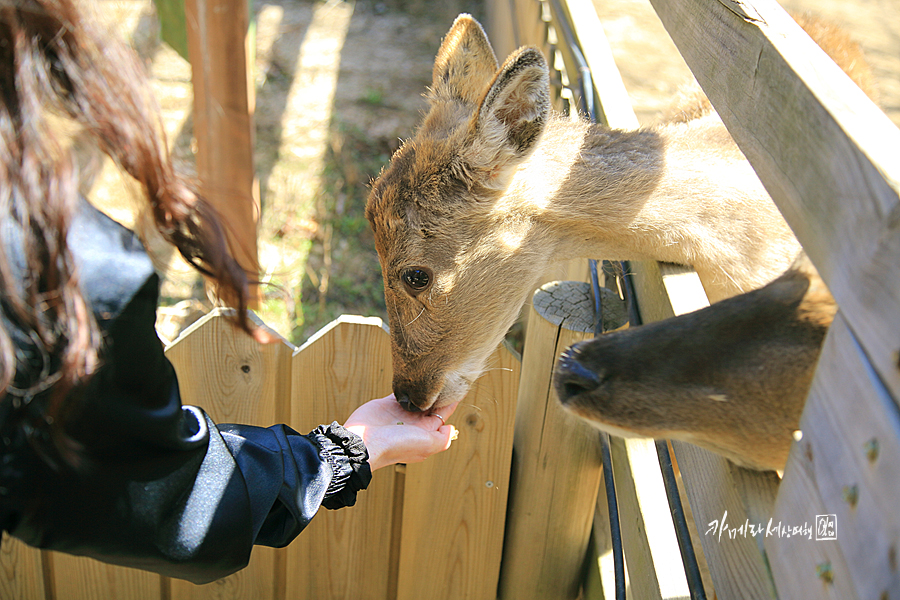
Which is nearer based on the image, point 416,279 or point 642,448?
point 642,448

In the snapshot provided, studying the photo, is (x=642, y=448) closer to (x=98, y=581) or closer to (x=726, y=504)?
(x=726, y=504)

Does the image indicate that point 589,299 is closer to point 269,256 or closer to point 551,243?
point 551,243

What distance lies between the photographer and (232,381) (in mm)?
2766

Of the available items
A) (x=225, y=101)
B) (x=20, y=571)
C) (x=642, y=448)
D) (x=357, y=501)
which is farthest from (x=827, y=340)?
(x=225, y=101)

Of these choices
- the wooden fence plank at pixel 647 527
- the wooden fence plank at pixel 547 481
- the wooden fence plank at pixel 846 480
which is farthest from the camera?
the wooden fence plank at pixel 547 481

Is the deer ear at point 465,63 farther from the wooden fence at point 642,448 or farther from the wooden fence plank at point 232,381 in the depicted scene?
the wooden fence plank at point 232,381

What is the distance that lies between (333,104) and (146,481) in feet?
20.6

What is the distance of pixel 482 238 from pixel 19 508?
172 centimetres

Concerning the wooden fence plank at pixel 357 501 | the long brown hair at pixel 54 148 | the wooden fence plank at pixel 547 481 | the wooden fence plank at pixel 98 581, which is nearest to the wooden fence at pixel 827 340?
the wooden fence plank at pixel 547 481

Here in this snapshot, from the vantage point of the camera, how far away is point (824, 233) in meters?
1.16

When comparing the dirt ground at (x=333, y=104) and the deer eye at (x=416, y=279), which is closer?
the deer eye at (x=416, y=279)

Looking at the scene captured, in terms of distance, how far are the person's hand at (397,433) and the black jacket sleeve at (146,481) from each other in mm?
303

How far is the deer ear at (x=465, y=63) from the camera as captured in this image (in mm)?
3045

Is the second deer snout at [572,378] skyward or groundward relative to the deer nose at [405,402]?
skyward
